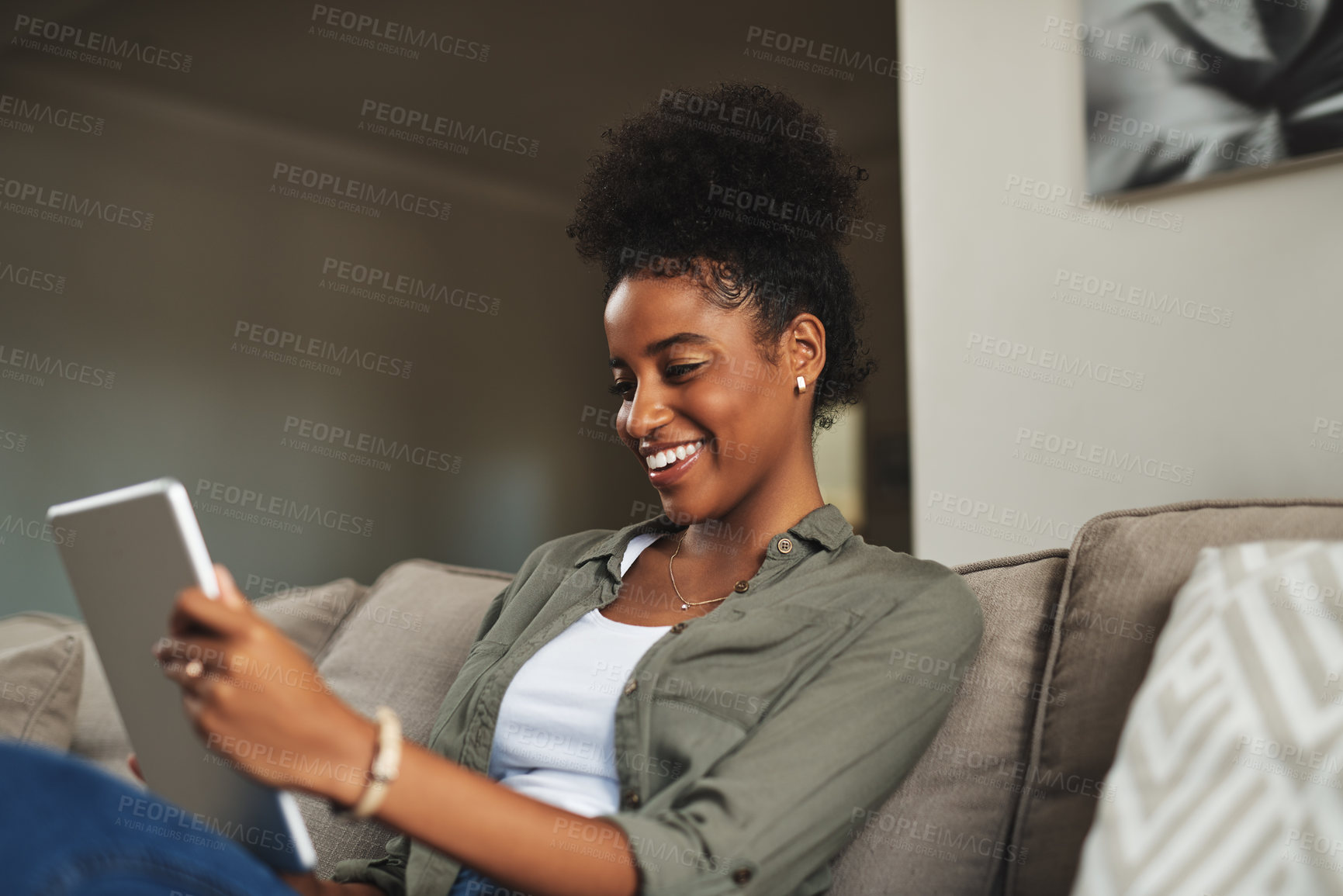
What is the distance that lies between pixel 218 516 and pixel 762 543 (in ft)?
9.43

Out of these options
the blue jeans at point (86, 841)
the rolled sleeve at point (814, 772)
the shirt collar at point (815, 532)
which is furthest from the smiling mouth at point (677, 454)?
the blue jeans at point (86, 841)

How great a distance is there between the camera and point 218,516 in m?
3.45

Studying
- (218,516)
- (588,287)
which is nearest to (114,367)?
(218,516)

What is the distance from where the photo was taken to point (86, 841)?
0.54 meters

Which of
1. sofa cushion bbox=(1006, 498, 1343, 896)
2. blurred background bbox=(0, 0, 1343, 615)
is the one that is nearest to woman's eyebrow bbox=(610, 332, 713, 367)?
sofa cushion bbox=(1006, 498, 1343, 896)

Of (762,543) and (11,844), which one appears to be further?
(762,543)

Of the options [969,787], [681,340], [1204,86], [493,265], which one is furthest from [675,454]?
[493,265]

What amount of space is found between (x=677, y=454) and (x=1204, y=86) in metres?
0.97

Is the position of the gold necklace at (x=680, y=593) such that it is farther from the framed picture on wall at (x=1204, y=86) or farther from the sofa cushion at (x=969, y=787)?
the framed picture on wall at (x=1204, y=86)

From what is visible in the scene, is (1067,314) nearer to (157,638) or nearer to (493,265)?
(157,638)

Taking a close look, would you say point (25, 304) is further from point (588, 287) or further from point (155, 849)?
point (155, 849)

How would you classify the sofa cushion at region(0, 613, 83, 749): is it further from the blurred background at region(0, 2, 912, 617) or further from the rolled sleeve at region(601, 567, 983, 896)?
the blurred background at region(0, 2, 912, 617)

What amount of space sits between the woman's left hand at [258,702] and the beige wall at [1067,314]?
46.2 inches

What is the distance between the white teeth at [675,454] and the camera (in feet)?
3.70
